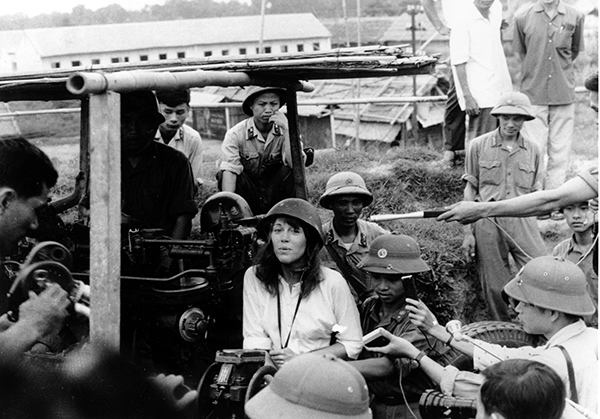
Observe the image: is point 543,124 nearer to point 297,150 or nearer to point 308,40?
point 297,150

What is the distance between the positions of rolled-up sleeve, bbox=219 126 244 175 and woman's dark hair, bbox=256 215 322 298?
2.19 meters

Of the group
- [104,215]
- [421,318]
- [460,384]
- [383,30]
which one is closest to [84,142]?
[104,215]

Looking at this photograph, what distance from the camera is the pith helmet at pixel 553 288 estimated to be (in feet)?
15.0

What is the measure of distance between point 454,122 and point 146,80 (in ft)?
18.9

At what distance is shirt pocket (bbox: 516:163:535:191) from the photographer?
290 inches

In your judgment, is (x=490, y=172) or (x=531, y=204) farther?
(x=490, y=172)

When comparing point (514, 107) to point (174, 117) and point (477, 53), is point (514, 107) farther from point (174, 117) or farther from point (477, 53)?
point (174, 117)

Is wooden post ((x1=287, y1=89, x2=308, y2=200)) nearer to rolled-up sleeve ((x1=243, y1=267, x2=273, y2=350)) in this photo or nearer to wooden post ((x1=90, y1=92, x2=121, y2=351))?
rolled-up sleeve ((x1=243, y1=267, x2=273, y2=350))

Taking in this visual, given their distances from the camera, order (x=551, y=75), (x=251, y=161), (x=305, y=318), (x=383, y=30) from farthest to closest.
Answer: (x=383, y=30)
(x=551, y=75)
(x=251, y=161)
(x=305, y=318)

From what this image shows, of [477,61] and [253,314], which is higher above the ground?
[477,61]

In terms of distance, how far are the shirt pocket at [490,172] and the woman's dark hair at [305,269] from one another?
2.52 metres

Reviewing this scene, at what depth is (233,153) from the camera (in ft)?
25.1

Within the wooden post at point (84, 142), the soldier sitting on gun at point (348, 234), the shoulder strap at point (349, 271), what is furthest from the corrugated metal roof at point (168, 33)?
the shoulder strap at point (349, 271)

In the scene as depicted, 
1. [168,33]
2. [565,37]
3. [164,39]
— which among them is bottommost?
[565,37]
